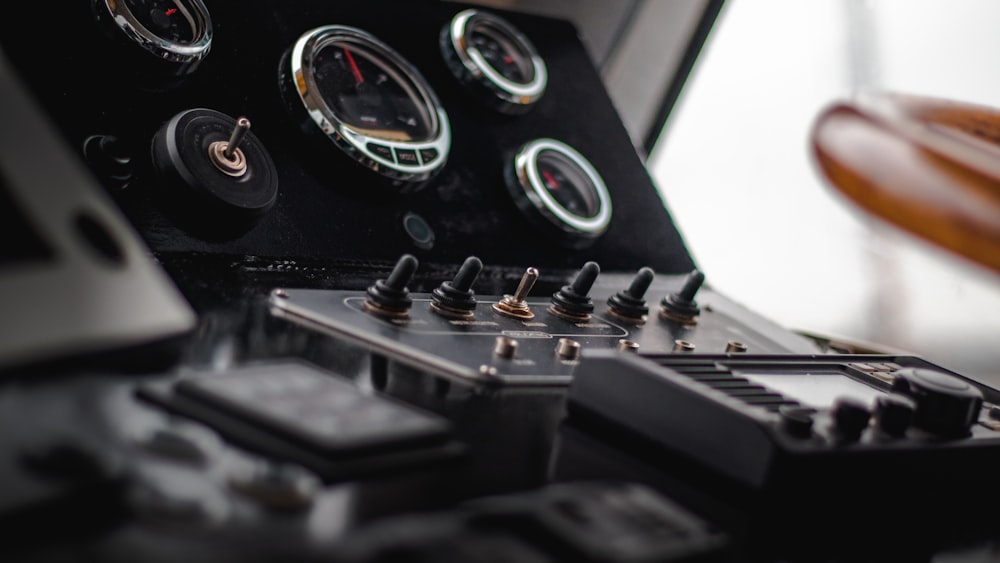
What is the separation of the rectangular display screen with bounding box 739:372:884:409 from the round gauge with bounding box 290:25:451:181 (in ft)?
2.04

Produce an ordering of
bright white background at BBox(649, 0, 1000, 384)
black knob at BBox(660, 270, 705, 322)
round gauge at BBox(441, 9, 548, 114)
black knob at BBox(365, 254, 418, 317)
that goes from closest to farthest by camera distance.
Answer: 1. black knob at BBox(365, 254, 418, 317)
2. black knob at BBox(660, 270, 705, 322)
3. round gauge at BBox(441, 9, 548, 114)
4. bright white background at BBox(649, 0, 1000, 384)

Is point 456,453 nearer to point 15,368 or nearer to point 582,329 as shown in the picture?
point 15,368

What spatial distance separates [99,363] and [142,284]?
73 mm

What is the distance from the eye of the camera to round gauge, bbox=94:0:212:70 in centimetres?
120

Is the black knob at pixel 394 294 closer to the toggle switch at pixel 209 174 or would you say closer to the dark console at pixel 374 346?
the dark console at pixel 374 346

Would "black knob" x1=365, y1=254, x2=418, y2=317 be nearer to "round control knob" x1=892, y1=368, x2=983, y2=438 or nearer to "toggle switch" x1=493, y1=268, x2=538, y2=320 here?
"toggle switch" x1=493, y1=268, x2=538, y2=320

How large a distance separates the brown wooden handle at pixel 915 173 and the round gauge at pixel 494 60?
1.08 m

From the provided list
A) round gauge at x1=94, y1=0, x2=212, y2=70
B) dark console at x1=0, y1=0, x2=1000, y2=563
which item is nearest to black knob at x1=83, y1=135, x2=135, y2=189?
dark console at x1=0, y1=0, x2=1000, y2=563

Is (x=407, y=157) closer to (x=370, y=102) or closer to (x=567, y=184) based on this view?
(x=370, y=102)

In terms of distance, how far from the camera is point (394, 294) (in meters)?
1.12

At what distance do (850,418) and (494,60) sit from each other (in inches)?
43.3

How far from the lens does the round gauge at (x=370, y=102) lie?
1.37m

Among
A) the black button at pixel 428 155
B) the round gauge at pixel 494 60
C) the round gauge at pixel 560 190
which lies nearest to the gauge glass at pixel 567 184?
the round gauge at pixel 560 190

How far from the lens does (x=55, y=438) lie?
58 centimetres
